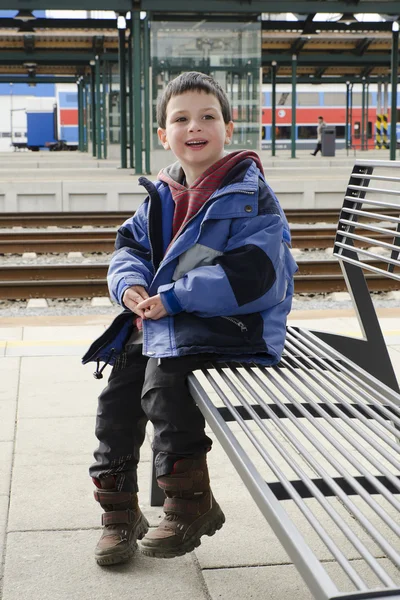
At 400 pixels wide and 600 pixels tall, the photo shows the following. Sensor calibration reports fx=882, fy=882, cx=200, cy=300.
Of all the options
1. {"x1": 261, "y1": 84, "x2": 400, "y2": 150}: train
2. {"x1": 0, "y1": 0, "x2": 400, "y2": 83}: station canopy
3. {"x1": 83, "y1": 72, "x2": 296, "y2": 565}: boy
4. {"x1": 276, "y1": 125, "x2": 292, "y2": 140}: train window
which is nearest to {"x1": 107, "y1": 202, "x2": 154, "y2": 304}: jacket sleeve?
{"x1": 83, "y1": 72, "x2": 296, "y2": 565}: boy

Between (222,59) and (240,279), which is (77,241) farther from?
(222,59)

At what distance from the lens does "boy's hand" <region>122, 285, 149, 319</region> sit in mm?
2533

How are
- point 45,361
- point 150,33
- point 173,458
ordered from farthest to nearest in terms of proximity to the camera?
point 150,33 → point 45,361 → point 173,458

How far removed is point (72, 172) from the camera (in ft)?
62.8

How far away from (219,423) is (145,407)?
350mm

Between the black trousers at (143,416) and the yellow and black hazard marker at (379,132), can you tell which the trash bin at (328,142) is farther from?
the black trousers at (143,416)

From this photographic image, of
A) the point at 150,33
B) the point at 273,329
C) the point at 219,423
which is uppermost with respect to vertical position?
the point at 150,33

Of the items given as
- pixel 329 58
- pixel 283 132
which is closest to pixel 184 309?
pixel 329 58

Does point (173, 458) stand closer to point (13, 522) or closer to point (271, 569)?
point (271, 569)

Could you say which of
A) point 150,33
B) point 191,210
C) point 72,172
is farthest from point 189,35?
point 191,210

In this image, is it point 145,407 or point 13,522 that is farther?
point 13,522

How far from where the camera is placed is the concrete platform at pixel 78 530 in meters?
2.33

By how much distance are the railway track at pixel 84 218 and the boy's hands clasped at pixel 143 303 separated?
364 inches

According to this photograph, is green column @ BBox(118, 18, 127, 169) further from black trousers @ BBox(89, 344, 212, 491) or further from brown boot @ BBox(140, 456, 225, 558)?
brown boot @ BBox(140, 456, 225, 558)
